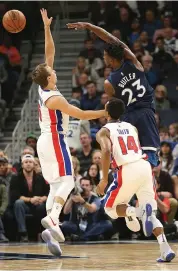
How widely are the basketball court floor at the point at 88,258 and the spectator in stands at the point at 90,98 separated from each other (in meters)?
4.97

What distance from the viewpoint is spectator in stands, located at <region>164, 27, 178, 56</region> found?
1619 centimetres

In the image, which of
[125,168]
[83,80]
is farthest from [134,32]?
[125,168]

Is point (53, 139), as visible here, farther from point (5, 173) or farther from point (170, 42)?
point (170, 42)

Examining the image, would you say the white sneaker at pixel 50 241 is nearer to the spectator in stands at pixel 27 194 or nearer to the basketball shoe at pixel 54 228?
the basketball shoe at pixel 54 228

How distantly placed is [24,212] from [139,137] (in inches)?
156

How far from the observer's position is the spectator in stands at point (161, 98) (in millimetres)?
14609

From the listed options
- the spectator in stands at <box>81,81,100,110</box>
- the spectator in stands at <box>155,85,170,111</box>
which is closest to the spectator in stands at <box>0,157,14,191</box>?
the spectator in stands at <box>81,81,100,110</box>

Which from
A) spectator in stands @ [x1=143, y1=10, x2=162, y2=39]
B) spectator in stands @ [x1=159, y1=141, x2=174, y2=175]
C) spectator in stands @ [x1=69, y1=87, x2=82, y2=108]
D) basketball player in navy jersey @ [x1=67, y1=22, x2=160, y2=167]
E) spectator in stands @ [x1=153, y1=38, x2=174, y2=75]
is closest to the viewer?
basketball player in navy jersey @ [x1=67, y1=22, x2=160, y2=167]

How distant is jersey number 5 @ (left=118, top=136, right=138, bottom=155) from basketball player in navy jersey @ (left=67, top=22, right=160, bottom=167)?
765 millimetres

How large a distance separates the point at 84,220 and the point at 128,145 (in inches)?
175

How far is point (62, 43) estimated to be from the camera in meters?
18.4

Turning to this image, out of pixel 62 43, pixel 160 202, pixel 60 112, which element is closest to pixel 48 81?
pixel 60 112

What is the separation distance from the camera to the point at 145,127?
827 centimetres

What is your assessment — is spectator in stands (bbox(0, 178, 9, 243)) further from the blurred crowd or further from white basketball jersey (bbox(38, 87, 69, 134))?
white basketball jersey (bbox(38, 87, 69, 134))
